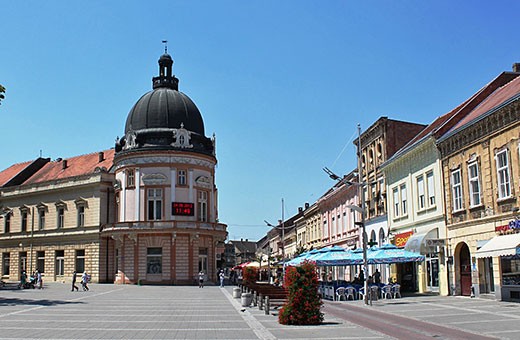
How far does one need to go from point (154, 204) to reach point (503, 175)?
36.6 meters

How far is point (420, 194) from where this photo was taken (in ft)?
112

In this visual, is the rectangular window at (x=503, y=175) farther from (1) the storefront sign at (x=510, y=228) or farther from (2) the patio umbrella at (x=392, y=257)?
(2) the patio umbrella at (x=392, y=257)

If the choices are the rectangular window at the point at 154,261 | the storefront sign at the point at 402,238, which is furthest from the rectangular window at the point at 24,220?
the storefront sign at the point at 402,238

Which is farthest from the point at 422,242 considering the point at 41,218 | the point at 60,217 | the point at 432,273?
the point at 41,218

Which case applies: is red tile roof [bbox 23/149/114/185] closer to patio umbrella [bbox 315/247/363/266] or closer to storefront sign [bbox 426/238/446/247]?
patio umbrella [bbox 315/247/363/266]

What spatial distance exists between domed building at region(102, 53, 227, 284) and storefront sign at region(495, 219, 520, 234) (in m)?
34.1

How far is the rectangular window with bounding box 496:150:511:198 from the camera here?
2477 cm

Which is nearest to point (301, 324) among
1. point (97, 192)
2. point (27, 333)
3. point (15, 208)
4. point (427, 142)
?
point (27, 333)

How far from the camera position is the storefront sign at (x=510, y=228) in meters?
23.5

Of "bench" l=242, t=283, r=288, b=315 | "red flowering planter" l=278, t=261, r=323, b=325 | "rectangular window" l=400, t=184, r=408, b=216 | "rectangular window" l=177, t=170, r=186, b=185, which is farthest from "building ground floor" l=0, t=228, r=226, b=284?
"red flowering planter" l=278, t=261, r=323, b=325

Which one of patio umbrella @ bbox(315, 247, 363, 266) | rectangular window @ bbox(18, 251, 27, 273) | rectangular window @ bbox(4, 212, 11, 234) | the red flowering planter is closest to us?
the red flowering planter

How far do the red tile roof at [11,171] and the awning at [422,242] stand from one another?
53588 mm

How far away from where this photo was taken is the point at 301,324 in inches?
712

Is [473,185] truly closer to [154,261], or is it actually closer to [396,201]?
[396,201]
